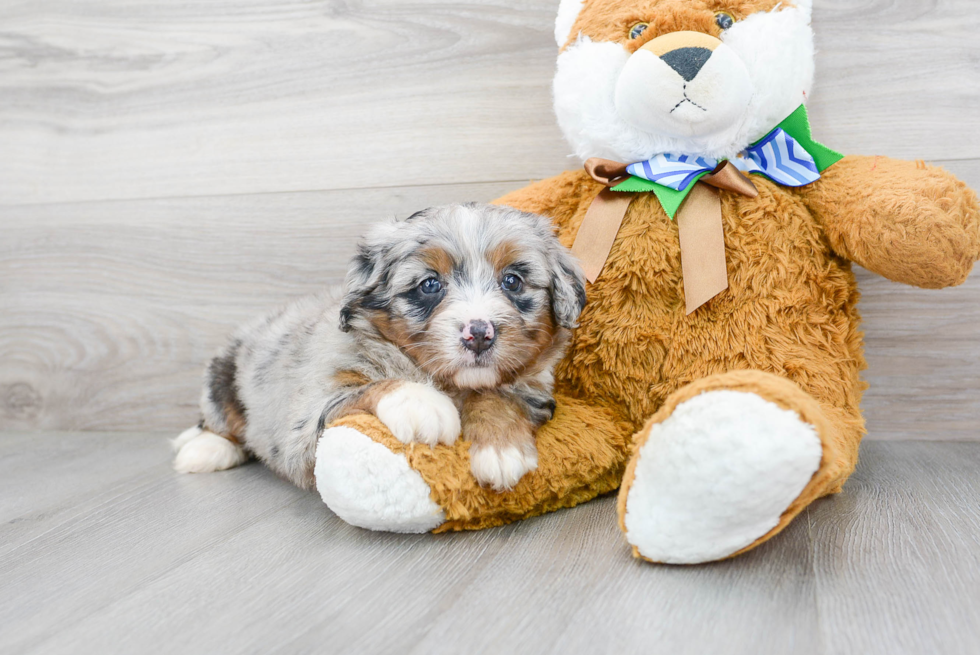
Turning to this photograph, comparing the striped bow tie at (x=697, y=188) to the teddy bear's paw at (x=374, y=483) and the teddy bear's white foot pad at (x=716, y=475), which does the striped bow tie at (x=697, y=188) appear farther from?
the teddy bear's paw at (x=374, y=483)

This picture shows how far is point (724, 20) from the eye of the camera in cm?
190

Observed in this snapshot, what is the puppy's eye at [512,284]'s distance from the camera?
1.80m

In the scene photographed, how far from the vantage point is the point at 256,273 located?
2.80 m

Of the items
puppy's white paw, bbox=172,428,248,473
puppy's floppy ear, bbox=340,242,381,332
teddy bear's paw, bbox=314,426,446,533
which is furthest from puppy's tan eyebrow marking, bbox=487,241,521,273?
puppy's white paw, bbox=172,428,248,473

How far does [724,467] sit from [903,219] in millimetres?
908

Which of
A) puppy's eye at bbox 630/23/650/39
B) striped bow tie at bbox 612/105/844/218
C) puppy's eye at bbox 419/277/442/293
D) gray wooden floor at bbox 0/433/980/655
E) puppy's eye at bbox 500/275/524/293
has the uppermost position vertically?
Answer: puppy's eye at bbox 630/23/650/39

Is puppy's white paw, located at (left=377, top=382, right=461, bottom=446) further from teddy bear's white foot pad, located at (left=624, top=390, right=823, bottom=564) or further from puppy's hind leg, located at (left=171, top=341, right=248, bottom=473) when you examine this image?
puppy's hind leg, located at (left=171, top=341, right=248, bottom=473)

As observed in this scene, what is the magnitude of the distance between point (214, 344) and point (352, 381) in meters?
1.30

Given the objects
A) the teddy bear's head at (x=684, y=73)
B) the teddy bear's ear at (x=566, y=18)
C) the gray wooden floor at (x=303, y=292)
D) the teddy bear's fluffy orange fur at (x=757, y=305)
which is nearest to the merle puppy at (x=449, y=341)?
the teddy bear's fluffy orange fur at (x=757, y=305)

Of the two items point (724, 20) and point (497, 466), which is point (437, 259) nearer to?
point (497, 466)

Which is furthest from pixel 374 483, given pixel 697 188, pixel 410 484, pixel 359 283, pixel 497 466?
pixel 697 188

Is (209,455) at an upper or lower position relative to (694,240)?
lower

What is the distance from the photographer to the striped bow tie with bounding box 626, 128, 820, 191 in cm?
194

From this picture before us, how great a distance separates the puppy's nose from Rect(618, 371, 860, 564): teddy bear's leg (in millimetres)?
413
